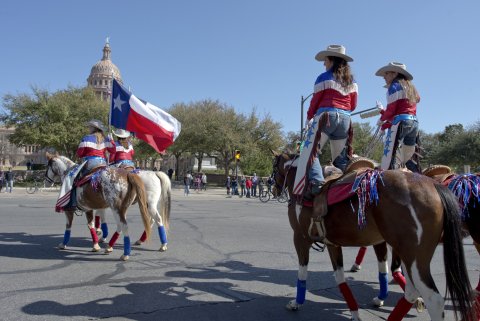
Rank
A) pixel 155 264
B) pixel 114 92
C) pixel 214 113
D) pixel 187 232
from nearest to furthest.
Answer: pixel 155 264
pixel 114 92
pixel 187 232
pixel 214 113

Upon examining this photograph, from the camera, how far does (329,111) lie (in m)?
4.73

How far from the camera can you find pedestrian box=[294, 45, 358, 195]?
15.4 ft

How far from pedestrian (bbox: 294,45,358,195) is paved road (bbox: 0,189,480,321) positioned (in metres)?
1.70

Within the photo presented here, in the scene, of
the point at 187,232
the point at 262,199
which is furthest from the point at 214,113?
the point at 187,232

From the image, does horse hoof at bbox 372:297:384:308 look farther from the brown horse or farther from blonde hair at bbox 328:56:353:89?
blonde hair at bbox 328:56:353:89

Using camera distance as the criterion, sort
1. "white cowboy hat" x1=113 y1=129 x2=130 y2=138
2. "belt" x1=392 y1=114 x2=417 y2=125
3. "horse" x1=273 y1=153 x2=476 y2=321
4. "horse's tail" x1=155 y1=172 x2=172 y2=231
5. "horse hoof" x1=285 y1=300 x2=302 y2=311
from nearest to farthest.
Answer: "horse" x1=273 y1=153 x2=476 y2=321 < "horse hoof" x1=285 y1=300 x2=302 y2=311 < "belt" x1=392 y1=114 x2=417 y2=125 < "horse's tail" x1=155 y1=172 x2=172 y2=231 < "white cowboy hat" x1=113 y1=129 x2=130 y2=138

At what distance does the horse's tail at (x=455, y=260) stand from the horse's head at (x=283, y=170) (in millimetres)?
2169

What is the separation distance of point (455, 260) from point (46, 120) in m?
37.9

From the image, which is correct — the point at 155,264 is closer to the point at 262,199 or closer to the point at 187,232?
the point at 187,232

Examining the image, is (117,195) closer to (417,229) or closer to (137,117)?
(137,117)

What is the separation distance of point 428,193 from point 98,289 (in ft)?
14.1

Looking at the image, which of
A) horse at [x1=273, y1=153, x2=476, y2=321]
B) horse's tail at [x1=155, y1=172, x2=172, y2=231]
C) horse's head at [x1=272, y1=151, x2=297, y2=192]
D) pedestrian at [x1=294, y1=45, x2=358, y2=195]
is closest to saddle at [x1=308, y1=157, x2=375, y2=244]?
horse at [x1=273, y1=153, x2=476, y2=321]

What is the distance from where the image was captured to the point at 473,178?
4.78 metres

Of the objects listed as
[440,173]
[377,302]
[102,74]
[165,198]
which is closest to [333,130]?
[440,173]
